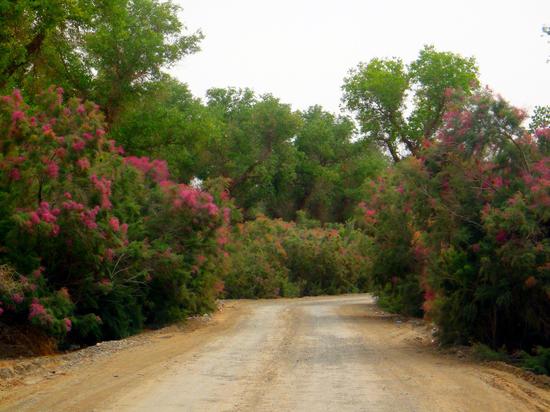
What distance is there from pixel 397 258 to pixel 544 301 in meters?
13.7

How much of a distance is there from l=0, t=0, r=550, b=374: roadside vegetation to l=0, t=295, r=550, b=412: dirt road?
2.14 metres

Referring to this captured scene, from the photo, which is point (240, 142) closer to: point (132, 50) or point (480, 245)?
point (132, 50)

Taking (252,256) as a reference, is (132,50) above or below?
above

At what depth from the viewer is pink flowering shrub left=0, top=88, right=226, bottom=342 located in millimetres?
18922

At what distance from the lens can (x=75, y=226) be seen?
19.5 m

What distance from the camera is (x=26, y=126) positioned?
18875 mm

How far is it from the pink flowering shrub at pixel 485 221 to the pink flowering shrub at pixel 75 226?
8609 millimetres

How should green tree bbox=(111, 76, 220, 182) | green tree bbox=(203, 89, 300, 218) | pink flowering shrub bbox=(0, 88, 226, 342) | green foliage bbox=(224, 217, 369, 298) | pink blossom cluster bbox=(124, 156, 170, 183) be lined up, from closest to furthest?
pink flowering shrub bbox=(0, 88, 226, 342) → pink blossom cluster bbox=(124, 156, 170, 183) → green tree bbox=(111, 76, 220, 182) → green foliage bbox=(224, 217, 369, 298) → green tree bbox=(203, 89, 300, 218)

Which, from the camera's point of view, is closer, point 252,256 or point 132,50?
point 132,50

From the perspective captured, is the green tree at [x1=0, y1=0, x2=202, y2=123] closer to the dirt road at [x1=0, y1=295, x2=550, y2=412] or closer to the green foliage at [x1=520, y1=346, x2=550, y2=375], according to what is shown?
the dirt road at [x1=0, y1=295, x2=550, y2=412]

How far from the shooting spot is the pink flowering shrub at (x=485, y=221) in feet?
51.0

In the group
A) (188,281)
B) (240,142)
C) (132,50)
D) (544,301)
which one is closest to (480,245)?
(544,301)

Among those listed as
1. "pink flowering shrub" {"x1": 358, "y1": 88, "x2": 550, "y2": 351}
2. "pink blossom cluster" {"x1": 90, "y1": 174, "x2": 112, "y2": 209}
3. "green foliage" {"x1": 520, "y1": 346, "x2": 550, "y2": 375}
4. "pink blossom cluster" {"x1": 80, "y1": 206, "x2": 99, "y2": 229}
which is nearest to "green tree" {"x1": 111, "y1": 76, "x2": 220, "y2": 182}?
"pink blossom cluster" {"x1": 90, "y1": 174, "x2": 112, "y2": 209}

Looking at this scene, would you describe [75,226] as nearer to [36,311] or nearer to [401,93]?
[36,311]
